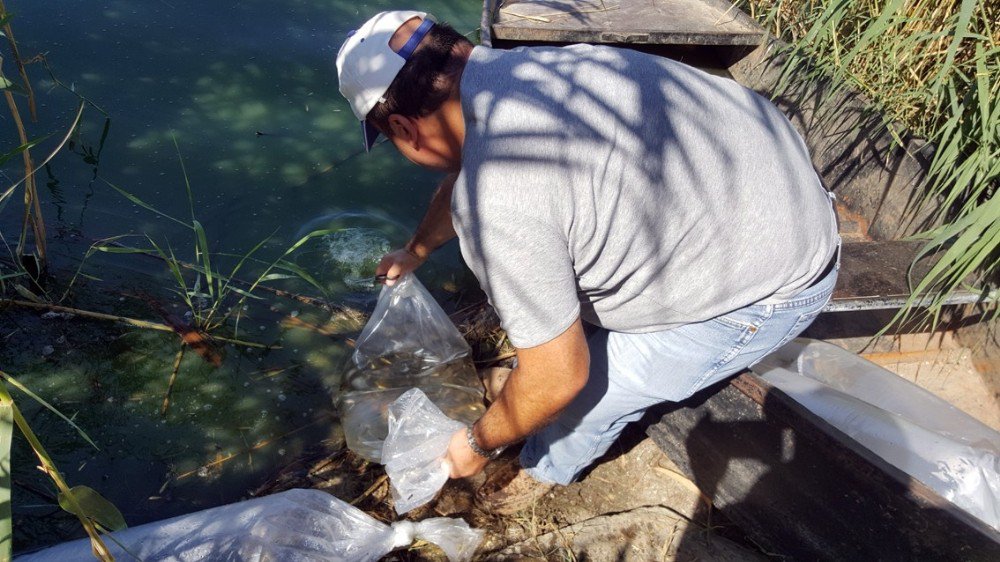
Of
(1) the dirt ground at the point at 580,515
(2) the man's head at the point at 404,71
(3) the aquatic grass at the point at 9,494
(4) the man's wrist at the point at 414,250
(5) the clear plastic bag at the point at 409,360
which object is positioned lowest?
(1) the dirt ground at the point at 580,515

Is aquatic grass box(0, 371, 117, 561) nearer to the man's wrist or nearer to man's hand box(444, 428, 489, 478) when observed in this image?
man's hand box(444, 428, 489, 478)

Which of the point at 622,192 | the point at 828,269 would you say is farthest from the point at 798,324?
the point at 622,192

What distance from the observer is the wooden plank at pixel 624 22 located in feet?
11.4

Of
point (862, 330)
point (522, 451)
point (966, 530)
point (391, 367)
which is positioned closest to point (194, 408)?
point (391, 367)

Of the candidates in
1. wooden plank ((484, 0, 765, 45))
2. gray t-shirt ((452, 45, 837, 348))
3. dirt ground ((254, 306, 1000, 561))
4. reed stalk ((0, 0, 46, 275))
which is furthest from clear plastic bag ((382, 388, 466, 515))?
wooden plank ((484, 0, 765, 45))

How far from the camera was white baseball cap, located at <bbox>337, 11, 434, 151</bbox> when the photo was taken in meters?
1.45

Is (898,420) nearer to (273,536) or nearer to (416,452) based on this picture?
(416,452)

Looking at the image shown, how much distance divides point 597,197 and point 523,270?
206 millimetres

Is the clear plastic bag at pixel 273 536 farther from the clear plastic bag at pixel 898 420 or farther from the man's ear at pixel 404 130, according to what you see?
the clear plastic bag at pixel 898 420

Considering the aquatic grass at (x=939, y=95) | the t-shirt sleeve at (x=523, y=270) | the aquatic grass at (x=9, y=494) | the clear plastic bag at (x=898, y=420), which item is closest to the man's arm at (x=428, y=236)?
the t-shirt sleeve at (x=523, y=270)

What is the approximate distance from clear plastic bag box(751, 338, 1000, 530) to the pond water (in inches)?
52.6

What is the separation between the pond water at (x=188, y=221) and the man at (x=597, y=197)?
3.14 ft

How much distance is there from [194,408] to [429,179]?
152 centimetres

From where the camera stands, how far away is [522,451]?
7.36 ft
